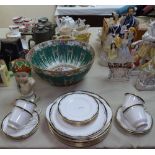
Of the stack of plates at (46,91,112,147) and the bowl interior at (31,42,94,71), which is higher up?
the bowl interior at (31,42,94,71)

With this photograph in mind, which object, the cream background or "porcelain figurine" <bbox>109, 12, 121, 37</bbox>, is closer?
"porcelain figurine" <bbox>109, 12, 121, 37</bbox>

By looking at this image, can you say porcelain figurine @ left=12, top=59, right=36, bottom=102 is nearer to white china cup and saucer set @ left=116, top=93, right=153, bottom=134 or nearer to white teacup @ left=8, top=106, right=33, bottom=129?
white teacup @ left=8, top=106, right=33, bottom=129

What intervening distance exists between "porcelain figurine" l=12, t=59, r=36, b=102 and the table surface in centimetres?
3

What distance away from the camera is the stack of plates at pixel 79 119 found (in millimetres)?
631

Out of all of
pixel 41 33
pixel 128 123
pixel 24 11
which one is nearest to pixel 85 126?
pixel 128 123

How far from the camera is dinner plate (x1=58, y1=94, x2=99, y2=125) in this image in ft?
2.15

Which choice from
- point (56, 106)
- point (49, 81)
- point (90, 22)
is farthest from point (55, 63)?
point (90, 22)

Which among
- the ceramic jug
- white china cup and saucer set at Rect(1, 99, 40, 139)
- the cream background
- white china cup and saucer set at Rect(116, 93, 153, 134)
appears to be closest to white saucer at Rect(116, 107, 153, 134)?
white china cup and saucer set at Rect(116, 93, 153, 134)

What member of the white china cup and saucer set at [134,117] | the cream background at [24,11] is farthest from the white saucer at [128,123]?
the cream background at [24,11]

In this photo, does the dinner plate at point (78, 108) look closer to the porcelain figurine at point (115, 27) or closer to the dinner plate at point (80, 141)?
the dinner plate at point (80, 141)

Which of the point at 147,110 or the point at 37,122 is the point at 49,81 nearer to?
the point at 37,122

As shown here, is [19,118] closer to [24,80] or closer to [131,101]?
[24,80]

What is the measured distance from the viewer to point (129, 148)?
0.64m

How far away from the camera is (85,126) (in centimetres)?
65
